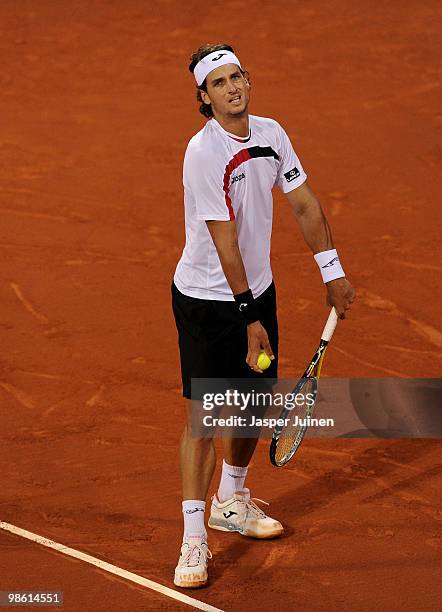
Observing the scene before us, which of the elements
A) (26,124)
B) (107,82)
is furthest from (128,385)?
(107,82)

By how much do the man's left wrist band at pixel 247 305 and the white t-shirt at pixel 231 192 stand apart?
22 centimetres

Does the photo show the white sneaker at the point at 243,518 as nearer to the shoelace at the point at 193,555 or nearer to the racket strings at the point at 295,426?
the racket strings at the point at 295,426

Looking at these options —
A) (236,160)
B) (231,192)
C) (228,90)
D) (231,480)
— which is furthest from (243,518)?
(228,90)

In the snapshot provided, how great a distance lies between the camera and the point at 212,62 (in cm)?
612

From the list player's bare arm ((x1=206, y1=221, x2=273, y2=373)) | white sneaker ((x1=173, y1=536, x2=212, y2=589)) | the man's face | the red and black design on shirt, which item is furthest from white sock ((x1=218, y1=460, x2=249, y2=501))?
the man's face

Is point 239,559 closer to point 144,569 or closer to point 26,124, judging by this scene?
point 144,569

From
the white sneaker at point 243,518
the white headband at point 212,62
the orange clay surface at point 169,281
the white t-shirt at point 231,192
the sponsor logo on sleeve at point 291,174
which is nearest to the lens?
the white t-shirt at point 231,192

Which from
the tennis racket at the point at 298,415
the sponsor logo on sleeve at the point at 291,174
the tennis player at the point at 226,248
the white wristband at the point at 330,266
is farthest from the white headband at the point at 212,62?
the tennis racket at the point at 298,415

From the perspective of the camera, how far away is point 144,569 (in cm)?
644

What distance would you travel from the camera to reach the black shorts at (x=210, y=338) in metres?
6.27

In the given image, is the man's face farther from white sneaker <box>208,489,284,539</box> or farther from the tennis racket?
white sneaker <box>208,489,284,539</box>

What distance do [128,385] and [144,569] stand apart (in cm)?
228

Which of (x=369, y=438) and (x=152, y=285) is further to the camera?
(x=152, y=285)

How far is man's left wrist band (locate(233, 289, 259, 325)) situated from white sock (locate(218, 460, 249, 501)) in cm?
112
